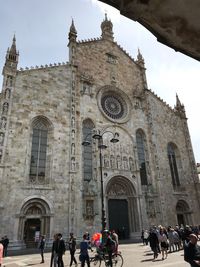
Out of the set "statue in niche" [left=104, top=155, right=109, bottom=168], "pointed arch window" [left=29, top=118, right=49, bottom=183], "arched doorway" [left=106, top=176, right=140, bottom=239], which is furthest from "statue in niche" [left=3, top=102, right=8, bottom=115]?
"arched doorway" [left=106, top=176, right=140, bottom=239]

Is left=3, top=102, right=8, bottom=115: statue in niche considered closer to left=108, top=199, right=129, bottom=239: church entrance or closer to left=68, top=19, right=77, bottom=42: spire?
left=68, top=19, right=77, bottom=42: spire

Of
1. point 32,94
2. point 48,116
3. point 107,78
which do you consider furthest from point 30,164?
point 107,78

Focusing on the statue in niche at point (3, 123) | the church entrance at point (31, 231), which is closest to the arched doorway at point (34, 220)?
the church entrance at point (31, 231)

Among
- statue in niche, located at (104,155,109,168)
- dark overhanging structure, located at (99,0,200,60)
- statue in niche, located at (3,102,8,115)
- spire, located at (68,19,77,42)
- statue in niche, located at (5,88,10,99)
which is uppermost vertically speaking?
spire, located at (68,19,77,42)

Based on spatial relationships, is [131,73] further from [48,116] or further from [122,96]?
[48,116]

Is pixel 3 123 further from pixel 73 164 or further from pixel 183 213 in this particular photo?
pixel 183 213

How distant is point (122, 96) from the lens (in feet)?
88.3

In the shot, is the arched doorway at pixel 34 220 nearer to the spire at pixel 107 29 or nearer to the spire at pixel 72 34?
the spire at pixel 72 34

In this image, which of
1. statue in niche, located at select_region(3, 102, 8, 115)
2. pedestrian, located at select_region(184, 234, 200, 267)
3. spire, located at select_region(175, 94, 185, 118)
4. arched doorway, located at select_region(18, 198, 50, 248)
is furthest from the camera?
spire, located at select_region(175, 94, 185, 118)

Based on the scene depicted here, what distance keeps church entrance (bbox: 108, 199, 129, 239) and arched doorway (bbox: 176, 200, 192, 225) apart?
728 centimetres

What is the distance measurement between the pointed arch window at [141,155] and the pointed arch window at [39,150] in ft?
35.4

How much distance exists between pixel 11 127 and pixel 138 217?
14464 mm

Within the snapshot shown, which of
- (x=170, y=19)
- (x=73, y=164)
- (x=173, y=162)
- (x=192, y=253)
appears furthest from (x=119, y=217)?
(x=170, y=19)

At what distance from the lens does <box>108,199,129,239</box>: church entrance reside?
67.7 feet
